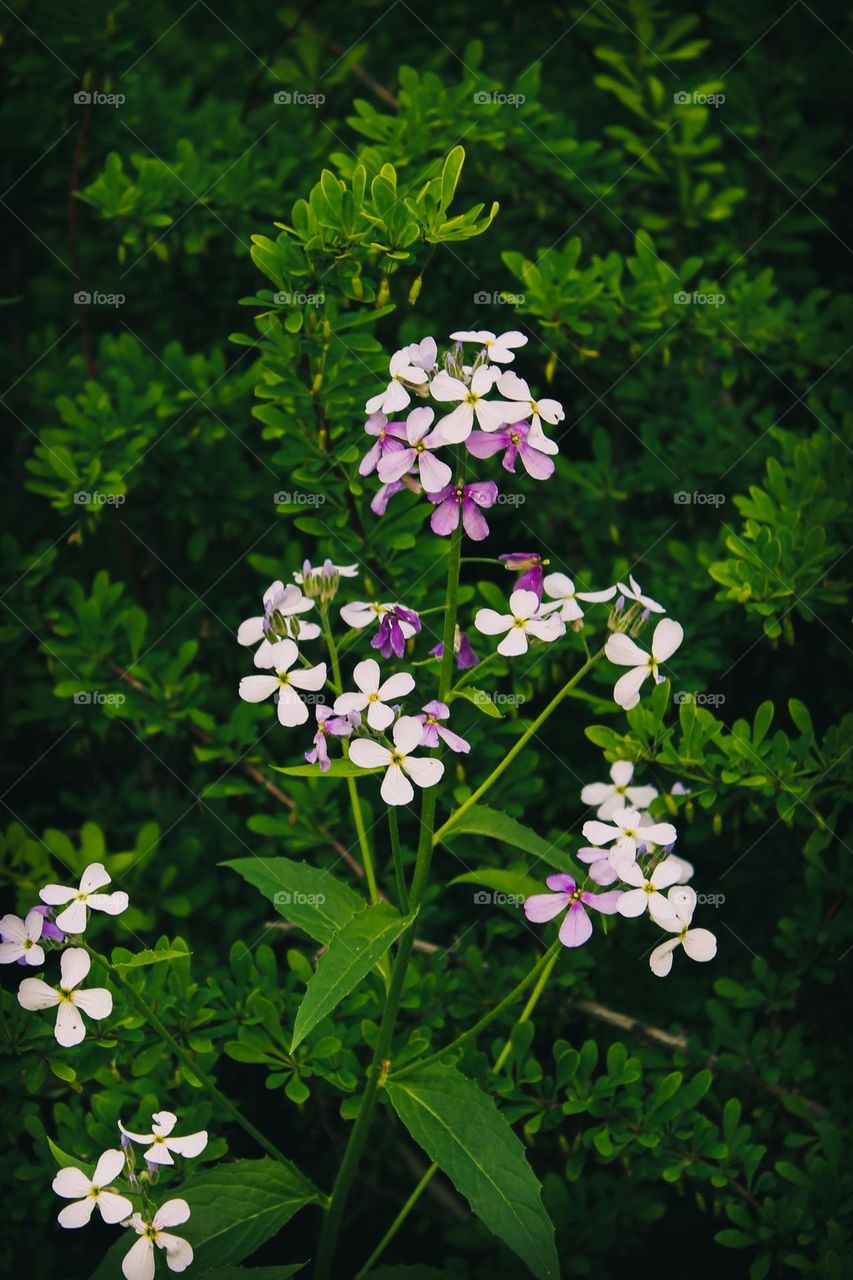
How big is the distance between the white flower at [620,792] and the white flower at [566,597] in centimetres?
42

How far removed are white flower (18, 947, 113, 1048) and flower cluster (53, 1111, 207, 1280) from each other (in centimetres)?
20

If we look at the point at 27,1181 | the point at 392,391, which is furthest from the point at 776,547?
the point at 27,1181

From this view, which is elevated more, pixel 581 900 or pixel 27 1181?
pixel 581 900

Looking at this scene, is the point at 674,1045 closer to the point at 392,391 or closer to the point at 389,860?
the point at 389,860

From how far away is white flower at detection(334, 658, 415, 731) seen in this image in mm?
2023

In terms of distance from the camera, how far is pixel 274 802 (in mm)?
3102

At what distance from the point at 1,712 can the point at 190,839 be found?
798 mm

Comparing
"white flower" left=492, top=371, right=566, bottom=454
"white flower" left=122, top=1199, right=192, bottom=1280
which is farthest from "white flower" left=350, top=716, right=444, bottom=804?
"white flower" left=122, top=1199, right=192, bottom=1280

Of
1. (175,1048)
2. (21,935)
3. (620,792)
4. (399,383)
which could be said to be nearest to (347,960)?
(175,1048)

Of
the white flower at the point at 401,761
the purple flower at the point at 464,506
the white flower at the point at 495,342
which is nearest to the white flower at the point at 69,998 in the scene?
the white flower at the point at 401,761

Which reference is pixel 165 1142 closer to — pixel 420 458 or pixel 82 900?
pixel 82 900

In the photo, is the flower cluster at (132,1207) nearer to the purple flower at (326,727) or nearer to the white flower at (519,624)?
the purple flower at (326,727)

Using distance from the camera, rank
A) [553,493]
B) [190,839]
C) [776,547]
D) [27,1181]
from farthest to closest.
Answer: [553,493]
[190,839]
[776,547]
[27,1181]

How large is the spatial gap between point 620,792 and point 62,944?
116cm
